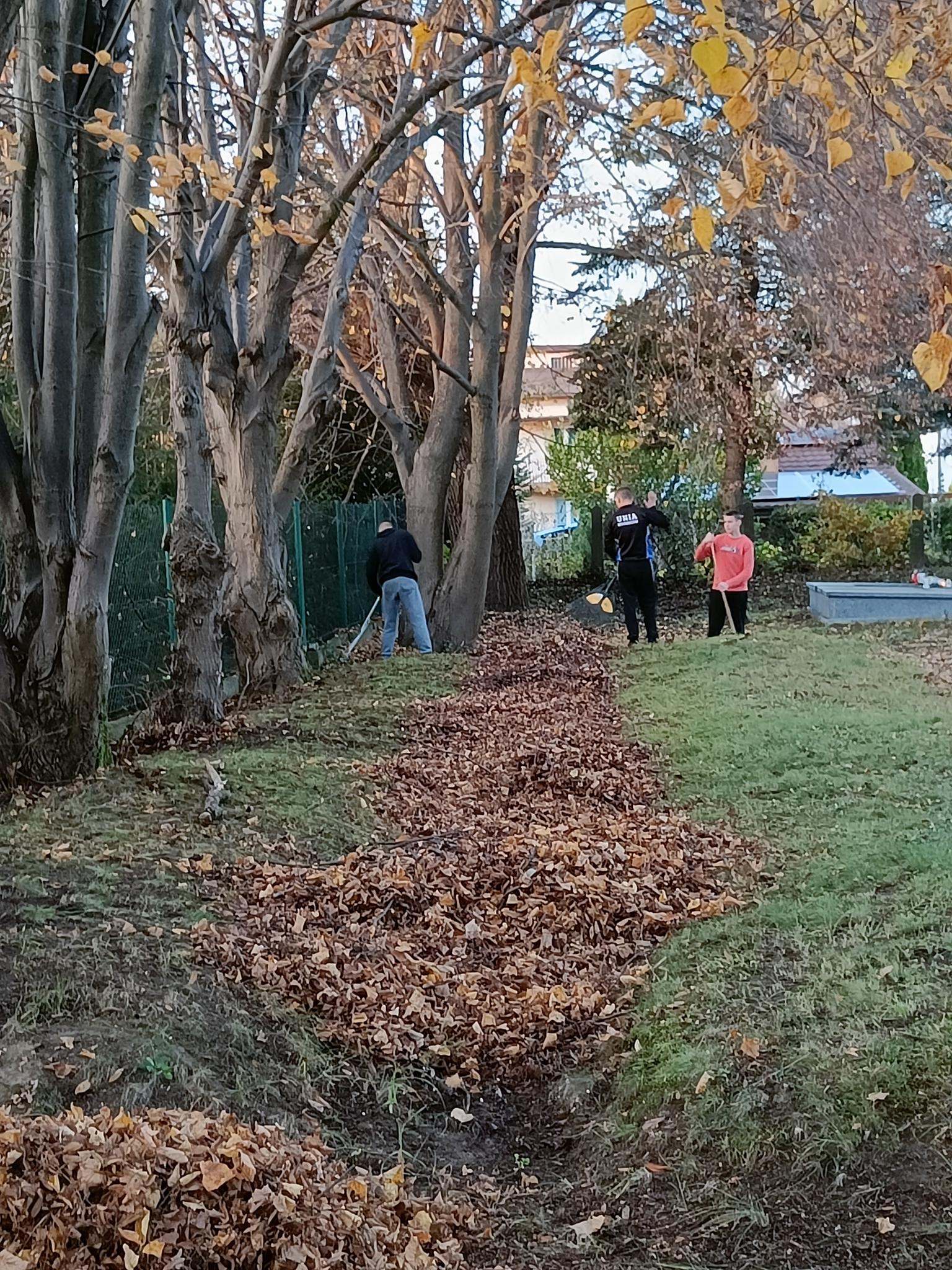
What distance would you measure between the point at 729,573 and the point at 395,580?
4.13 meters

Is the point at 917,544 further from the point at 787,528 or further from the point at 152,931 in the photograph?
the point at 152,931

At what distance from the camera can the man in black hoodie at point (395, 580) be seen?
13297mm

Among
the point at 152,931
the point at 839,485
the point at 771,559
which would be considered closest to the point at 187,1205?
the point at 152,931

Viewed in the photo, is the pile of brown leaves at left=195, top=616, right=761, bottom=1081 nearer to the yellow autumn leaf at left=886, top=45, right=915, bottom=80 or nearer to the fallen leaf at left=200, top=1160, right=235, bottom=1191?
the fallen leaf at left=200, top=1160, right=235, bottom=1191

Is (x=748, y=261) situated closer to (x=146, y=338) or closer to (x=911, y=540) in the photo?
(x=911, y=540)

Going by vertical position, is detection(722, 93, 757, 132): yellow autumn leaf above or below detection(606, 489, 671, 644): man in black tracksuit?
above

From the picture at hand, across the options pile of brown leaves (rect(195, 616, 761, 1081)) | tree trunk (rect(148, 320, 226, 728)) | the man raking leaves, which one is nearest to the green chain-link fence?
tree trunk (rect(148, 320, 226, 728))

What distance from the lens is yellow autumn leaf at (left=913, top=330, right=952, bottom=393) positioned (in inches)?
123

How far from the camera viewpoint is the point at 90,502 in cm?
625

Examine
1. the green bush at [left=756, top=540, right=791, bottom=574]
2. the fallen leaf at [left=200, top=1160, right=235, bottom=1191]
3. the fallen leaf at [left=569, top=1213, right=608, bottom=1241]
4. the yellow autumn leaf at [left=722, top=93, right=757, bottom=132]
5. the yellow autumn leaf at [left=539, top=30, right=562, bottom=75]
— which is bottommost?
the fallen leaf at [left=569, top=1213, right=608, bottom=1241]

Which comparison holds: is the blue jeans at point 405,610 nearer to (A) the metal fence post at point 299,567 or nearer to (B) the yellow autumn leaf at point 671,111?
(A) the metal fence post at point 299,567

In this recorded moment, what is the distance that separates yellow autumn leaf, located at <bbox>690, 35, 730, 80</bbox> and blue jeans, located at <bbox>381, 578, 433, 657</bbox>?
10296mm

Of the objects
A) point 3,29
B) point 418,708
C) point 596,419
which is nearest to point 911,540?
point 596,419

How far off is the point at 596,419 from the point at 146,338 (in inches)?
753
